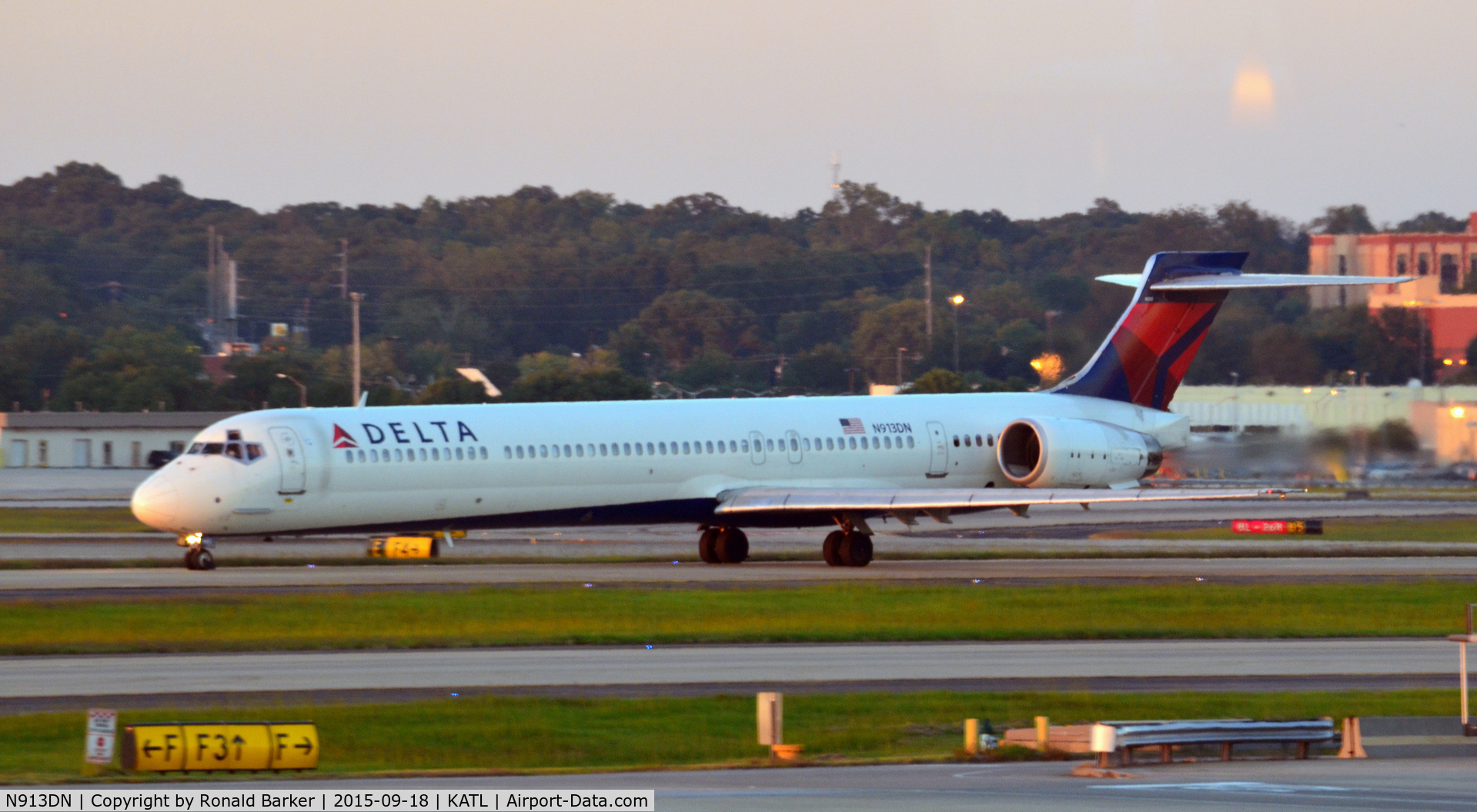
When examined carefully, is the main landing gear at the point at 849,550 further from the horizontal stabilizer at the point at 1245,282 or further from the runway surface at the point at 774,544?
the horizontal stabilizer at the point at 1245,282

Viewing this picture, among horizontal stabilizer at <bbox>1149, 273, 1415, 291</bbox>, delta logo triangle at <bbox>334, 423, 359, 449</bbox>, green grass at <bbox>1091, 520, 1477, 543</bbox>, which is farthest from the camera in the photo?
green grass at <bbox>1091, 520, 1477, 543</bbox>

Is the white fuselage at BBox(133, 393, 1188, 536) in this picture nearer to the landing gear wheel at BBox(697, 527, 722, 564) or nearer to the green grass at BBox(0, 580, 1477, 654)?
the landing gear wheel at BBox(697, 527, 722, 564)

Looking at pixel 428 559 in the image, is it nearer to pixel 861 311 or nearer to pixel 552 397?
pixel 552 397

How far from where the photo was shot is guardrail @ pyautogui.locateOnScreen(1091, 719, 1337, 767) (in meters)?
16.4

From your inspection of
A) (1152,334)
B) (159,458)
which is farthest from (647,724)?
(159,458)

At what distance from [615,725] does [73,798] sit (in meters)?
6.24

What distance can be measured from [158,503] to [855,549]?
1376 cm

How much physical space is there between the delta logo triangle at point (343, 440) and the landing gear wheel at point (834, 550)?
33.1 feet

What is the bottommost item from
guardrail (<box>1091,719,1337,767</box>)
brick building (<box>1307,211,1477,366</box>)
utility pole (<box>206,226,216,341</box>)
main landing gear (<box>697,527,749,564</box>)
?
guardrail (<box>1091,719,1337,767</box>)

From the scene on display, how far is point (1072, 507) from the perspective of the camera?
206 ft

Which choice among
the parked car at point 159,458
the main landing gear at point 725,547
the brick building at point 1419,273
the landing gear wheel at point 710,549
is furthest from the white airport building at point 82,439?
the main landing gear at point 725,547

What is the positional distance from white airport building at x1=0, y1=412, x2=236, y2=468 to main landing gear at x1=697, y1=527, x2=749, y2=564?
56.2 metres

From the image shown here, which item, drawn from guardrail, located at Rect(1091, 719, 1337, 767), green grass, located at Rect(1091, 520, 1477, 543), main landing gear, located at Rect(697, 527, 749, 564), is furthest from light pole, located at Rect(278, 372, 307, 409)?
guardrail, located at Rect(1091, 719, 1337, 767)

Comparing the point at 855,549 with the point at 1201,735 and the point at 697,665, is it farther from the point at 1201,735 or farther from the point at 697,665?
the point at 1201,735
